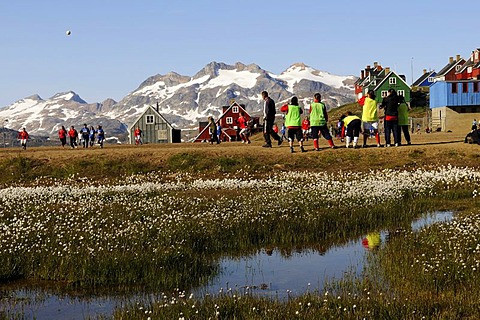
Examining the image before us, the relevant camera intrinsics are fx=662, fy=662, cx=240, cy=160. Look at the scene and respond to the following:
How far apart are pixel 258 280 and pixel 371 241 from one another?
13.7 feet

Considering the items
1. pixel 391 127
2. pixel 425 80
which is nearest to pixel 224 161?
pixel 391 127

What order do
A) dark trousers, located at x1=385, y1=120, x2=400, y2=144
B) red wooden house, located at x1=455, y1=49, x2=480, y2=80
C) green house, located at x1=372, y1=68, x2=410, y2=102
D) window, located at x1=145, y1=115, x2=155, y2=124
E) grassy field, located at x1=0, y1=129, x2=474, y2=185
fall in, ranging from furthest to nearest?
window, located at x1=145, y1=115, x2=155, y2=124 < green house, located at x1=372, y1=68, x2=410, y2=102 < red wooden house, located at x1=455, y1=49, x2=480, y2=80 < dark trousers, located at x1=385, y1=120, x2=400, y2=144 < grassy field, located at x1=0, y1=129, x2=474, y2=185

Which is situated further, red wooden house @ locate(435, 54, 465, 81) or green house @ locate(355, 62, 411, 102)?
green house @ locate(355, 62, 411, 102)

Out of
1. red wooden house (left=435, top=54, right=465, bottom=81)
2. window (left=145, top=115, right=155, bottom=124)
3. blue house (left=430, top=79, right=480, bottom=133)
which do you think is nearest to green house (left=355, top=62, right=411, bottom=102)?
red wooden house (left=435, top=54, right=465, bottom=81)

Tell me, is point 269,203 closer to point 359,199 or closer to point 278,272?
point 359,199

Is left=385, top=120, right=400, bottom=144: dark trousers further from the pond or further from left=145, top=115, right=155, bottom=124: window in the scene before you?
left=145, top=115, right=155, bottom=124: window

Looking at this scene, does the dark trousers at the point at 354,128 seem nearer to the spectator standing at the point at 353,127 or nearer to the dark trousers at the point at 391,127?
the spectator standing at the point at 353,127

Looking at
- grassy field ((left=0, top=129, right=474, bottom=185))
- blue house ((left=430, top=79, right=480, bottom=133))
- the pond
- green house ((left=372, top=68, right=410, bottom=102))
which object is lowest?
Answer: the pond

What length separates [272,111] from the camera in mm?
31562

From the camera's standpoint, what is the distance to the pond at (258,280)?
11211 mm

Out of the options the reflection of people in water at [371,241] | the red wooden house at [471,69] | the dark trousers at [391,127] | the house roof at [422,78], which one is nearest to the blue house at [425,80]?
the house roof at [422,78]

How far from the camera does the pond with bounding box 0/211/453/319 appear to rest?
11211mm

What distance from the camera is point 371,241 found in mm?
15930

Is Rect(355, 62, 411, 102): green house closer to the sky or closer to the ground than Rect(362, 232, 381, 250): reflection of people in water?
closer to the sky
